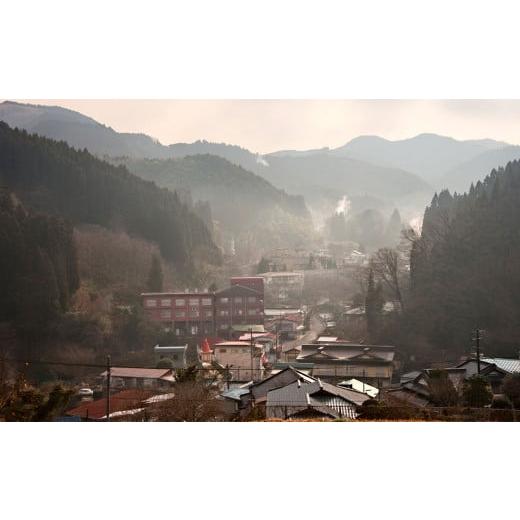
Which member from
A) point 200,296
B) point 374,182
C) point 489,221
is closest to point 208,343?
point 200,296

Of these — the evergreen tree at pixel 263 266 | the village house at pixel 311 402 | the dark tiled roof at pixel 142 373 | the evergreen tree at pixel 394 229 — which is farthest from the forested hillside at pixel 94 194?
the village house at pixel 311 402

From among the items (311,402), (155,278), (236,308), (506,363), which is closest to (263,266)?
(236,308)

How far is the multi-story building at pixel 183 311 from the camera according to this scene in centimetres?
922

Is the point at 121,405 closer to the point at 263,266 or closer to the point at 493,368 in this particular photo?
the point at 263,266

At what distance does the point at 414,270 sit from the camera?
9.40 meters

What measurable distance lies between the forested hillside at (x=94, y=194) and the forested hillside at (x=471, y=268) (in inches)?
110

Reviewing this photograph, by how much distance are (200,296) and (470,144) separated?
13.3 ft

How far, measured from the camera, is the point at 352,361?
9031mm

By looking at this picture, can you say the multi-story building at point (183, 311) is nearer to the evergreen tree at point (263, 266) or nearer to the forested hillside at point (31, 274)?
the evergreen tree at point (263, 266)

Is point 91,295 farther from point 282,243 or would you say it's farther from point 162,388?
point 282,243

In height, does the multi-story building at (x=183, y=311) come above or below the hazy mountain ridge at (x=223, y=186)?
below

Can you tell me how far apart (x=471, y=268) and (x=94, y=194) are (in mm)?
4996

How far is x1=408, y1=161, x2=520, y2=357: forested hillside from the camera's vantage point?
29.6 ft

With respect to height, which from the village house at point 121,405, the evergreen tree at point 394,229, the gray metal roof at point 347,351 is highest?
the evergreen tree at point 394,229
